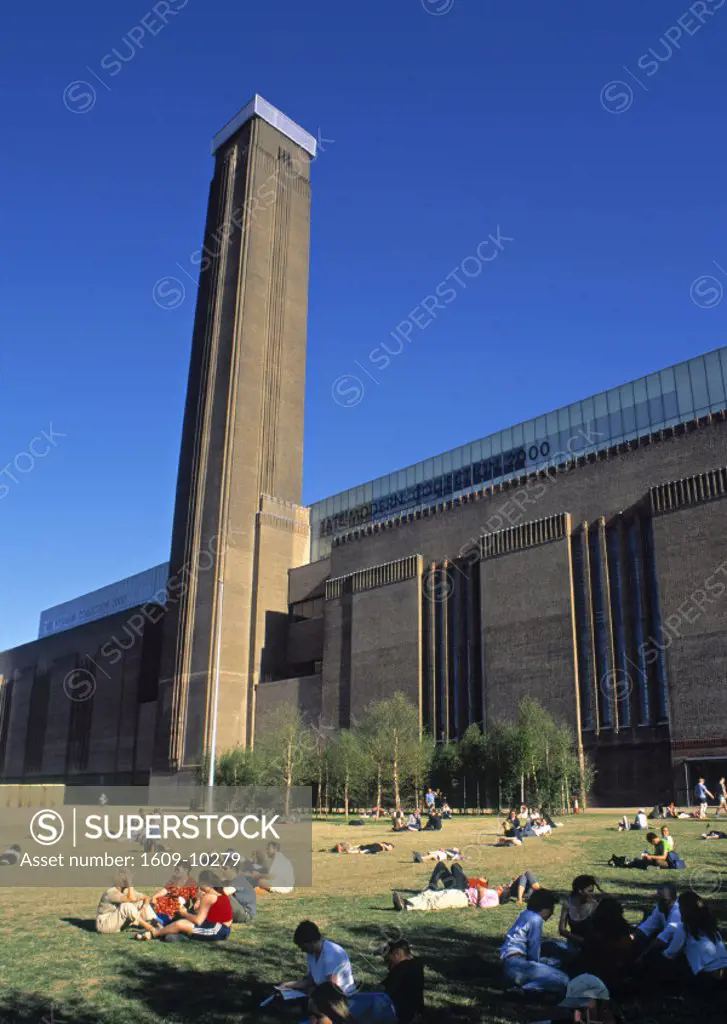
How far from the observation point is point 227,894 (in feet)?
44.9

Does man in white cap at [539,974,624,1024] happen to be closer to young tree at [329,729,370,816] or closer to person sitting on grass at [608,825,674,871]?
person sitting on grass at [608,825,674,871]

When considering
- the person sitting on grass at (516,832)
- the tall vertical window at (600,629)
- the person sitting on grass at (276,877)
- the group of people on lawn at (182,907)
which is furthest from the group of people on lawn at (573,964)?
the tall vertical window at (600,629)

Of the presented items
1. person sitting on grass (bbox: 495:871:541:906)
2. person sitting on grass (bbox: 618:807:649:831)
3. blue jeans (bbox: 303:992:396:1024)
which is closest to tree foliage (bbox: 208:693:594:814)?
person sitting on grass (bbox: 618:807:649:831)

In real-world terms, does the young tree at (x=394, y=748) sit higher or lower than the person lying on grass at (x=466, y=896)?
higher

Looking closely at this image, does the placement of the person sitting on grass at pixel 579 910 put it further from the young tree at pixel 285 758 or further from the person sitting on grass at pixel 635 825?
the young tree at pixel 285 758

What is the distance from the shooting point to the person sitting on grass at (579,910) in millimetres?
10827

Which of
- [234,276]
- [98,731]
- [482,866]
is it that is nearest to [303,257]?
[234,276]

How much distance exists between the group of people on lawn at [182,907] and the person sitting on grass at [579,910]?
494cm

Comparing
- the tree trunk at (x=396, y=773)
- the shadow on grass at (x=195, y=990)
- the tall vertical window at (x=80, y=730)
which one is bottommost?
the shadow on grass at (x=195, y=990)

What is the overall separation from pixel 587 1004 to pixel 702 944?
2.03m

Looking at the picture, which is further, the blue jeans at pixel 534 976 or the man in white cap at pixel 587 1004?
the blue jeans at pixel 534 976

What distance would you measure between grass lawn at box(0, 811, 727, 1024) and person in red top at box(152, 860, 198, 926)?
631 mm

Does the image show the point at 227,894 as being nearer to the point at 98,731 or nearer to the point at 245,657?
the point at 245,657

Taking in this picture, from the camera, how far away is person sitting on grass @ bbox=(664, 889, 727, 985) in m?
8.92
